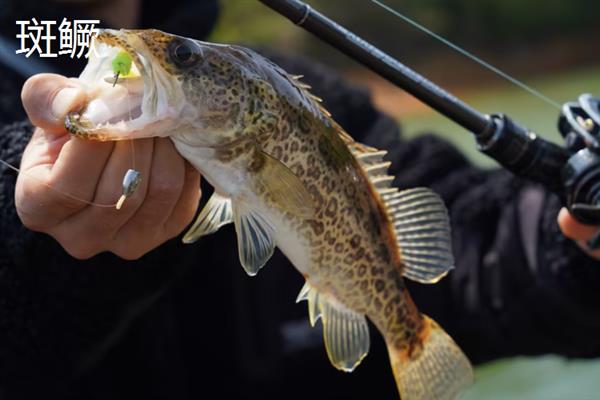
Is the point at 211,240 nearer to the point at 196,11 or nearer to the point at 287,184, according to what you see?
the point at 196,11

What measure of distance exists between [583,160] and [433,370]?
1.20 feet

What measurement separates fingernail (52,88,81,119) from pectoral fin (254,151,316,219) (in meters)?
0.21

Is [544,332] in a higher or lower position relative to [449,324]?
higher

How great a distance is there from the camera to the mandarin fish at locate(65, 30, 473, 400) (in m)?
0.96

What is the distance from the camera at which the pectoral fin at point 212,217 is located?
109cm

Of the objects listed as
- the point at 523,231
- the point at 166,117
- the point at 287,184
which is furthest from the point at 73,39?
the point at 523,231

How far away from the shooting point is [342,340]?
1208mm

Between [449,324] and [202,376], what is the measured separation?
51 centimetres

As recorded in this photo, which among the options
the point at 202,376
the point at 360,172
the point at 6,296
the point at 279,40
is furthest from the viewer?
the point at 279,40

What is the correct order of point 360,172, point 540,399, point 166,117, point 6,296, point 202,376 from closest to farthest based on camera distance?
point 166,117 → point 360,172 → point 6,296 → point 202,376 → point 540,399

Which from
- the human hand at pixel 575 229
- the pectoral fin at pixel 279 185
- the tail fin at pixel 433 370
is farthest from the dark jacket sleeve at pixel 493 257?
the pectoral fin at pixel 279 185

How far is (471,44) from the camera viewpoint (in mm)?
12445

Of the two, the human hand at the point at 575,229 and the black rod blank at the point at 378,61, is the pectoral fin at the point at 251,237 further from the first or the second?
the human hand at the point at 575,229

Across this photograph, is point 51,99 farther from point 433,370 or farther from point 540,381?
point 540,381
